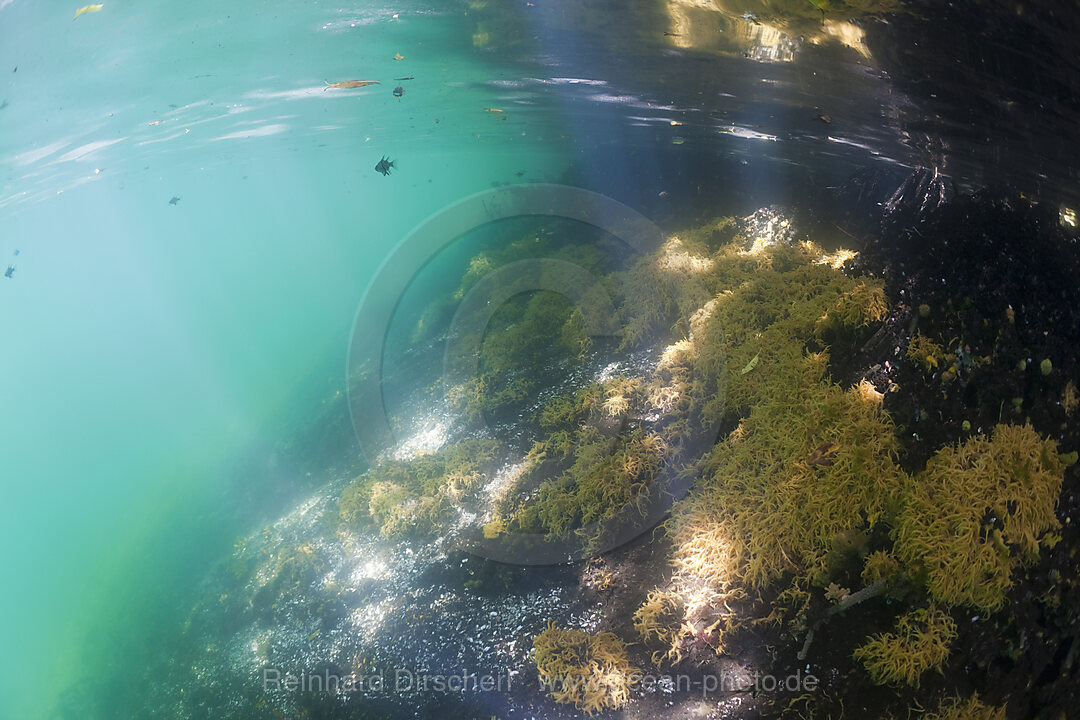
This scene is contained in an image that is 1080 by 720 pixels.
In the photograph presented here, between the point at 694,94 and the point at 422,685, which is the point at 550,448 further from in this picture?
the point at 694,94

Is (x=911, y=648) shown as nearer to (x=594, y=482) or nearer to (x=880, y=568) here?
(x=880, y=568)

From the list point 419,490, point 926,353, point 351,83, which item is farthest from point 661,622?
point 351,83

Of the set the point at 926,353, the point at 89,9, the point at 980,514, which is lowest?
the point at 980,514

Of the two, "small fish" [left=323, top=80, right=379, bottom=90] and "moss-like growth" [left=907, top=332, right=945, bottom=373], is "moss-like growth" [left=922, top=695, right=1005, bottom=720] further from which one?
"small fish" [left=323, top=80, right=379, bottom=90]

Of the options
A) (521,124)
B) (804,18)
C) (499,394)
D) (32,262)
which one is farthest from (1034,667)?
(32,262)

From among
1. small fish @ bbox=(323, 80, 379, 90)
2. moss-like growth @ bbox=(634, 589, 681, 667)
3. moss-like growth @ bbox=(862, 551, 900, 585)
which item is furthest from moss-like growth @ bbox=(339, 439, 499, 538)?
small fish @ bbox=(323, 80, 379, 90)
